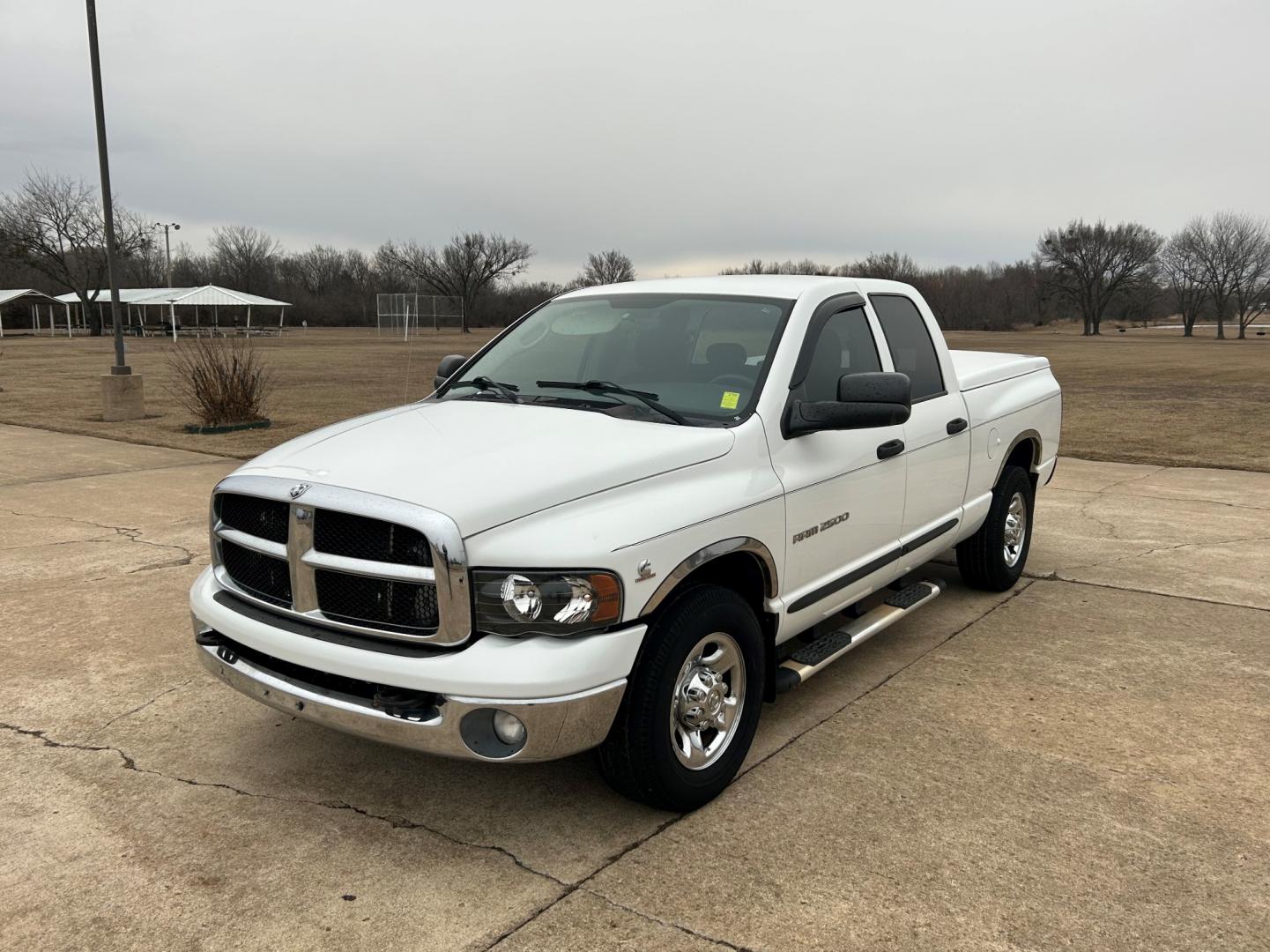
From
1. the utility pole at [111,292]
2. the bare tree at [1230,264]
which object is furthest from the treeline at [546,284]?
the utility pole at [111,292]

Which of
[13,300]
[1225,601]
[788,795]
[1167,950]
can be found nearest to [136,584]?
[788,795]

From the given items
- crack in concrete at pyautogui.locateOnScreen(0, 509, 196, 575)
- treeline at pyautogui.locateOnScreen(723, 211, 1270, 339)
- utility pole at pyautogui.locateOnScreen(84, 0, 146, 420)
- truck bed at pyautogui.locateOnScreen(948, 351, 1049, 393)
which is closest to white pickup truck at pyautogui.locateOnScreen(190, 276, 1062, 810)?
truck bed at pyautogui.locateOnScreen(948, 351, 1049, 393)

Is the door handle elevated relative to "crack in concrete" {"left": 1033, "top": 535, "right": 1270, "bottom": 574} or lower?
elevated

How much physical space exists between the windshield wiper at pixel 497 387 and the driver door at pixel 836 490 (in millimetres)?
1152

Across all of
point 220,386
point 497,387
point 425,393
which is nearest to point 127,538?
point 497,387

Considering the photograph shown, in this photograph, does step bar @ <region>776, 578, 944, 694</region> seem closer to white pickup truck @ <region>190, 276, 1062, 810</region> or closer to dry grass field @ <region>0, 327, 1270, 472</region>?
white pickup truck @ <region>190, 276, 1062, 810</region>

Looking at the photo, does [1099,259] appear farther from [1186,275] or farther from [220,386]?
[220,386]

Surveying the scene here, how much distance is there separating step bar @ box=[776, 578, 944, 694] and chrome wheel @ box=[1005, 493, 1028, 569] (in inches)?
49.3

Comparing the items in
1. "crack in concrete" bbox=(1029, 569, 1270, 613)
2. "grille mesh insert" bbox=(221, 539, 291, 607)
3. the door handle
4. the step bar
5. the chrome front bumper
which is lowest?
"crack in concrete" bbox=(1029, 569, 1270, 613)

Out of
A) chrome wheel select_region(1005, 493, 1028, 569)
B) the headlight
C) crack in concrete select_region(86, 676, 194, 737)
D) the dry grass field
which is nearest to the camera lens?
the headlight

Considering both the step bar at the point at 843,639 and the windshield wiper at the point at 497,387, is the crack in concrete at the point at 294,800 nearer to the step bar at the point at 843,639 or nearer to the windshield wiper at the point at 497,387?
the step bar at the point at 843,639

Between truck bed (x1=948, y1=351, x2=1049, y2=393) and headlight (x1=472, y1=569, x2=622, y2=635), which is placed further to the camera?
truck bed (x1=948, y1=351, x2=1049, y2=393)

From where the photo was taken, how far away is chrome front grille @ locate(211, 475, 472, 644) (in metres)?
2.84

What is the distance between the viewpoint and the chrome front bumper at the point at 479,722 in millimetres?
2826
